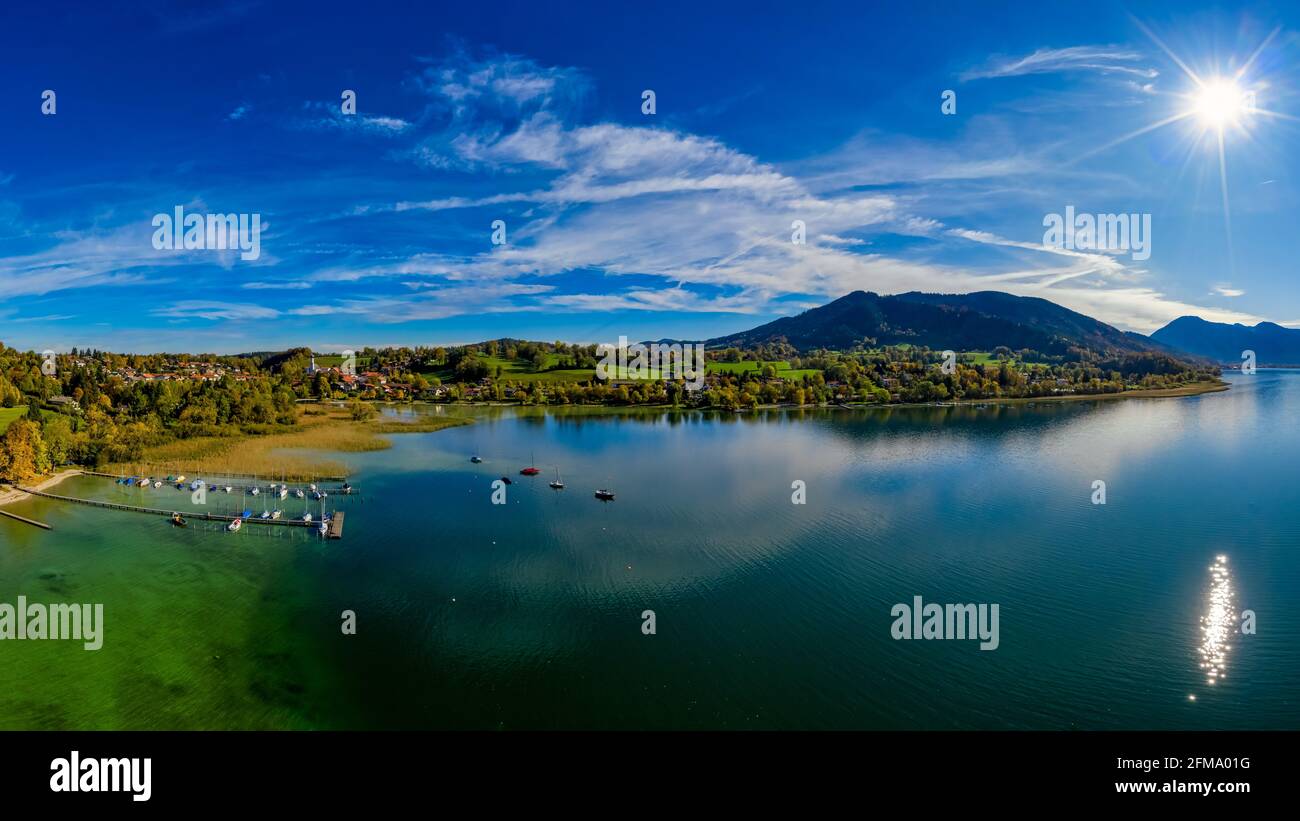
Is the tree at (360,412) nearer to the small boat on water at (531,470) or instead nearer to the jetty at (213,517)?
the small boat on water at (531,470)

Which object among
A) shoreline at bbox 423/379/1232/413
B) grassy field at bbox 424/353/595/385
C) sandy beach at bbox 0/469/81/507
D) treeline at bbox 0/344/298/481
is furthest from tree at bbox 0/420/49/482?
grassy field at bbox 424/353/595/385

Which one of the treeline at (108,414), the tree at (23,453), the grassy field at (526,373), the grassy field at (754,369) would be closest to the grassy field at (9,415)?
the treeline at (108,414)

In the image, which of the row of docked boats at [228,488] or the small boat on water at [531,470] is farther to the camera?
the small boat on water at [531,470]

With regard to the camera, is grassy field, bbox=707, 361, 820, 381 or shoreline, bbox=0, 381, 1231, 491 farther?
grassy field, bbox=707, 361, 820, 381

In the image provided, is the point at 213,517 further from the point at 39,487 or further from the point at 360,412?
the point at 360,412

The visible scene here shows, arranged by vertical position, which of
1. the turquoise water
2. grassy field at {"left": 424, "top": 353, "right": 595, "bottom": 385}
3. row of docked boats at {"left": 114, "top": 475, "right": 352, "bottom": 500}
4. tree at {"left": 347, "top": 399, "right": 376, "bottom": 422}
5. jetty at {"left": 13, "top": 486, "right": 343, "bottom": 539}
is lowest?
the turquoise water

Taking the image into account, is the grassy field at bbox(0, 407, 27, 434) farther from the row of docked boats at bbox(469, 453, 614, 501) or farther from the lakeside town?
the row of docked boats at bbox(469, 453, 614, 501)
